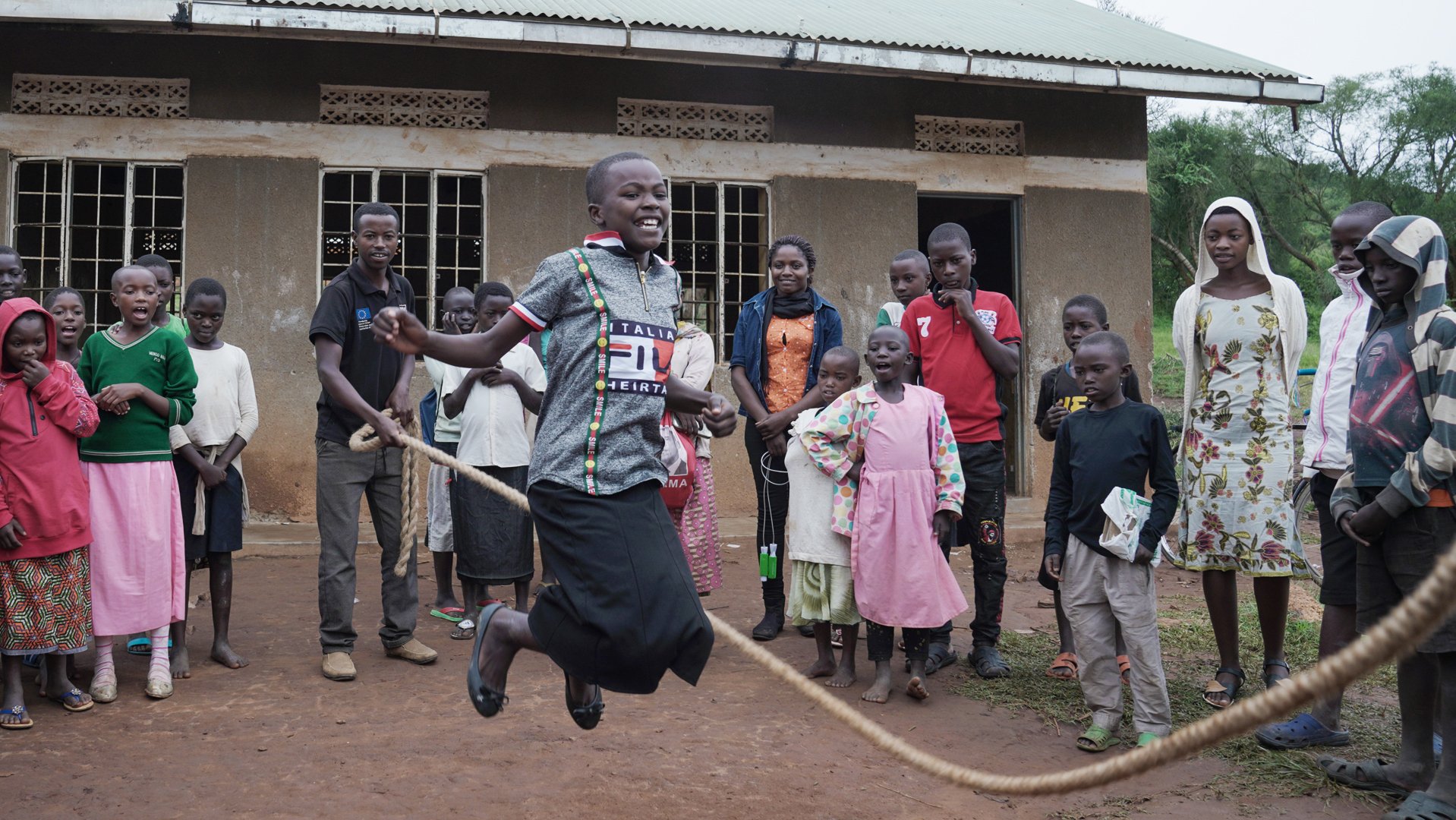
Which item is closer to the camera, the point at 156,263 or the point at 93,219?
the point at 156,263

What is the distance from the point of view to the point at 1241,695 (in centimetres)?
466

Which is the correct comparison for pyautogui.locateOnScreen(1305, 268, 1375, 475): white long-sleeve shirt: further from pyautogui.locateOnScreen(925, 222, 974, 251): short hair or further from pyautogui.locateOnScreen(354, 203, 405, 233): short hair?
pyautogui.locateOnScreen(354, 203, 405, 233): short hair

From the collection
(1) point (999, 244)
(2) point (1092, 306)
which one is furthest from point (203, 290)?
(1) point (999, 244)

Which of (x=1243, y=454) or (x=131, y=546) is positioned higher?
(x=1243, y=454)

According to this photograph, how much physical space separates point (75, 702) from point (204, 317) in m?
1.83

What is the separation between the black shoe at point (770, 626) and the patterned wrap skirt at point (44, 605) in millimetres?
3090

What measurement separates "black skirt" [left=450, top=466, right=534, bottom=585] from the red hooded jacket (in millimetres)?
1741

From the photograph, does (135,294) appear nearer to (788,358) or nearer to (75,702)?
(75,702)

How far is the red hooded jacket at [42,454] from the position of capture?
4355 millimetres

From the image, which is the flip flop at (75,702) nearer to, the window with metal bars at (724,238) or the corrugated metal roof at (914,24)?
the corrugated metal roof at (914,24)

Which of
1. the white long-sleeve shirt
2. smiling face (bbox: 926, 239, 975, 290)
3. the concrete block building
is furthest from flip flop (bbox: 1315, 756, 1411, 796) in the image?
the concrete block building

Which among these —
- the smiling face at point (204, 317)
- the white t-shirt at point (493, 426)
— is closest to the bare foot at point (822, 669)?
the white t-shirt at point (493, 426)

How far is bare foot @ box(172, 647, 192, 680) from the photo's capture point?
4902 millimetres

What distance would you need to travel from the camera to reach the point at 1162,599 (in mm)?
6996
